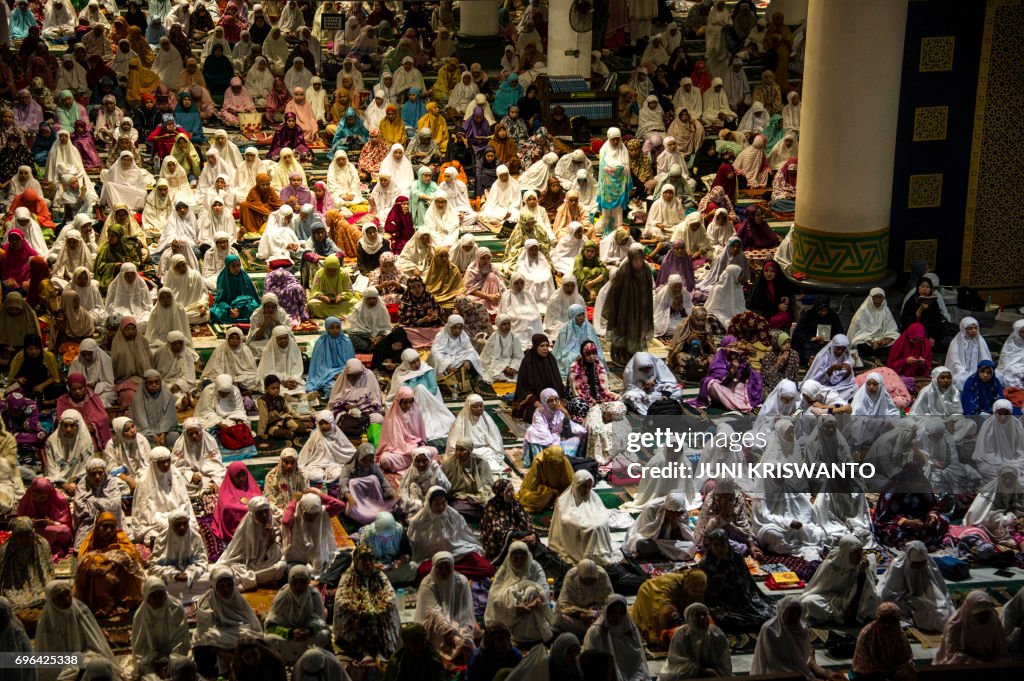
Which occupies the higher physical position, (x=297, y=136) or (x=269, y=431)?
(x=297, y=136)

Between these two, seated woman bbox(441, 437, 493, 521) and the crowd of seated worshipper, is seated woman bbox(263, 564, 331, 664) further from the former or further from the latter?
seated woman bbox(441, 437, 493, 521)

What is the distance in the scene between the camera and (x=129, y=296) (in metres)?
14.7

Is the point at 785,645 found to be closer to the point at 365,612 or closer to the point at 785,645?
the point at 785,645

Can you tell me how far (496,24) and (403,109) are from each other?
4.14 meters

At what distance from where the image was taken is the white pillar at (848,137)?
1425 centimetres

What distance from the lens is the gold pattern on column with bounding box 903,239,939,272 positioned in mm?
15523

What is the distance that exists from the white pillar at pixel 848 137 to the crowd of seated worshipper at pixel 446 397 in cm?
50

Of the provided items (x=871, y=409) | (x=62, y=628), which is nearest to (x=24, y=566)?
(x=62, y=628)

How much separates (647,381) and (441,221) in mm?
4738

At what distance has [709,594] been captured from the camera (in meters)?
10.3

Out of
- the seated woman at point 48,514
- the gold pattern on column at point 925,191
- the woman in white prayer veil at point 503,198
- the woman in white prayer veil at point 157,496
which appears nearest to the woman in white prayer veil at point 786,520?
the woman in white prayer veil at point 157,496

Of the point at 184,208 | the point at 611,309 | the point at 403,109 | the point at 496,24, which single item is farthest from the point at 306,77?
the point at 611,309

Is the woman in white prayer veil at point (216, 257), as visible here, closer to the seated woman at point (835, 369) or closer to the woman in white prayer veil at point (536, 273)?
the woman in white prayer veil at point (536, 273)

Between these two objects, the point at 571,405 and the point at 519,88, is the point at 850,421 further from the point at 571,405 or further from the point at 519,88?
the point at 519,88
